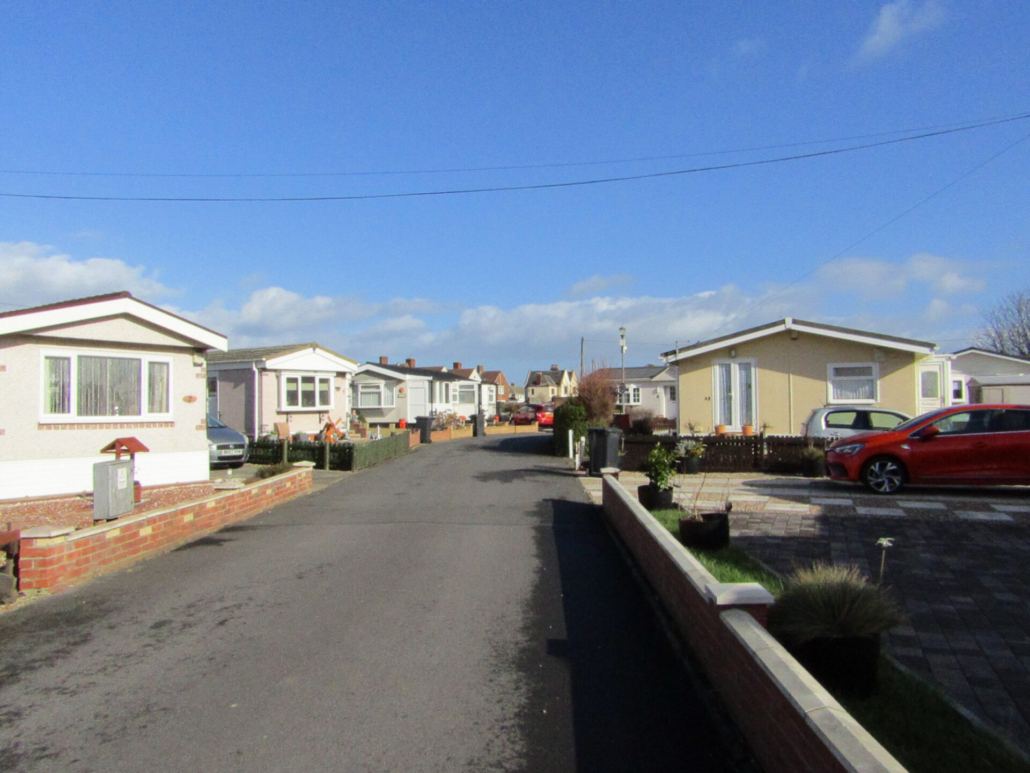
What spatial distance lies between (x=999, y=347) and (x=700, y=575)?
174 feet

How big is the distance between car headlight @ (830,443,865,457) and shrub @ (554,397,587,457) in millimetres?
8225

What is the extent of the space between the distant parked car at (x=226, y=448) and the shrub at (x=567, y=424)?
28.4 feet

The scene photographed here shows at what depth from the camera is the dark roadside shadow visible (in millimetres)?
3967

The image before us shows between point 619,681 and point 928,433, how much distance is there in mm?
10004

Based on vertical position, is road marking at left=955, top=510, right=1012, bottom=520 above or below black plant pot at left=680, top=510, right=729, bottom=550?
below

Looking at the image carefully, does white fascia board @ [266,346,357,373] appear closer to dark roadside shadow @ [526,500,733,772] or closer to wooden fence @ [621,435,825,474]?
wooden fence @ [621,435,825,474]

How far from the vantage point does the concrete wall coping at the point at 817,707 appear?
8.81ft

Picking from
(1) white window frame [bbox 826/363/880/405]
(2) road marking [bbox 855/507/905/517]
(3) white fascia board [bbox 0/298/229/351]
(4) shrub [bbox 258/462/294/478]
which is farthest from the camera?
(1) white window frame [bbox 826/363/880/405]

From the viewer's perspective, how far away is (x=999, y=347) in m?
49.4

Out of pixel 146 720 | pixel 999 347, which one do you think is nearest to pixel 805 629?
pixel 146 720

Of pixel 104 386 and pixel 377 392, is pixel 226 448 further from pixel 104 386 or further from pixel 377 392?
pixel 377 392

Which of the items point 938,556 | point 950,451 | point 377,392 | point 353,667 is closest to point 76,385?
point 353,667

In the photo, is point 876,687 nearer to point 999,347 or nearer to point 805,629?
point 805,629

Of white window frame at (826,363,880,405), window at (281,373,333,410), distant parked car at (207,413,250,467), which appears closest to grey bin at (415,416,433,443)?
window at (281,373,333,410)
